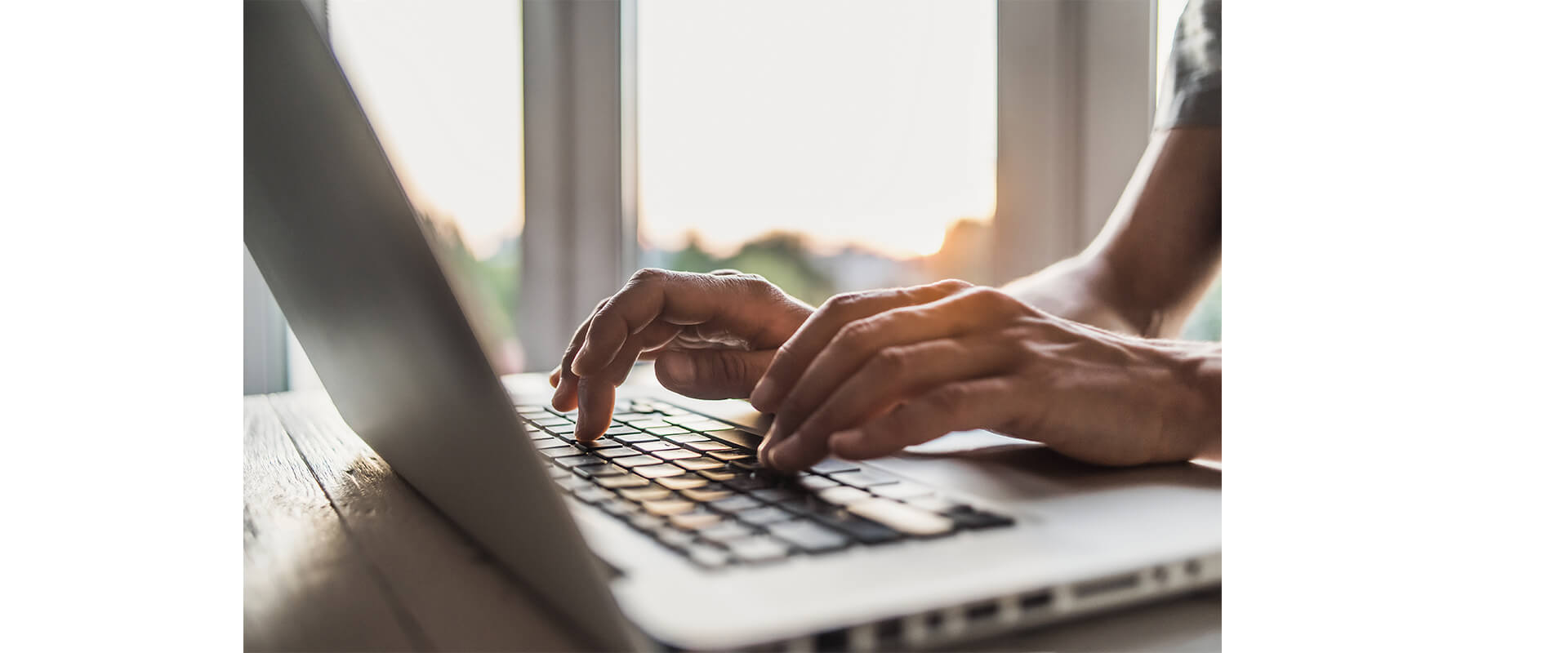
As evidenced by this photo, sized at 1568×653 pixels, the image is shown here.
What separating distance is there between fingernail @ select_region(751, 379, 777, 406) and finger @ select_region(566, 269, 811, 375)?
13 centimetres

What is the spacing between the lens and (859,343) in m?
0.40

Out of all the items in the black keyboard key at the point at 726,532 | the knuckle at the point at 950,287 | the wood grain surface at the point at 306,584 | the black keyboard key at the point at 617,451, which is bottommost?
the wood grain surface at the point at 306,584

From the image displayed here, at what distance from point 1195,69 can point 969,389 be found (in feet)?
1.40

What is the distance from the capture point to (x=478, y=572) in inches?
10.3

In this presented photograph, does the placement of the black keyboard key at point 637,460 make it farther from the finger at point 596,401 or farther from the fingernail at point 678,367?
the fingernail at point 678,367

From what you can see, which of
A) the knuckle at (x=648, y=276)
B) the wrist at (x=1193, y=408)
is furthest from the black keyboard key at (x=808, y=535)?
the knuckle at (x=648, y=276)

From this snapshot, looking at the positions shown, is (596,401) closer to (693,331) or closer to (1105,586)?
(693,331)

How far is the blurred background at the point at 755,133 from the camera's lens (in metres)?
1.27

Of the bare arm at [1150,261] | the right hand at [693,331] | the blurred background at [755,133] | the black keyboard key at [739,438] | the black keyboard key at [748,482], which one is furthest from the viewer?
the blurred background at [755,133]

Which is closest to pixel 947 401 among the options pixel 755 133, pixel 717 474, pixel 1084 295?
pixel 717 474

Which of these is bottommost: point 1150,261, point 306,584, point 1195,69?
point 306,584

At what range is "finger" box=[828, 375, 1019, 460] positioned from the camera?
359 millimetres

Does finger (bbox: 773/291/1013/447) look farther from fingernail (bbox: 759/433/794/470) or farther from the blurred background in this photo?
the blurred background
